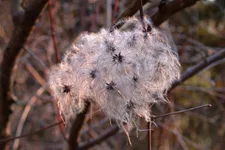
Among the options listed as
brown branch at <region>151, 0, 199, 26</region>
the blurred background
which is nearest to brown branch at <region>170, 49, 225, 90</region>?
brown branch at <region>151, 0, 199, 26</region>

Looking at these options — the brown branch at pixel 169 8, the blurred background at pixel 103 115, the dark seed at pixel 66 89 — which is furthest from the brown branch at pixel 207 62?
the blurred background at pixel 103 115

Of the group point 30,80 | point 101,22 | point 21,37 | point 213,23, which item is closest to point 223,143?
point 213,23

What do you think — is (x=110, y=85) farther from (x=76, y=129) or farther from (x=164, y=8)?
(x=76, y=129)

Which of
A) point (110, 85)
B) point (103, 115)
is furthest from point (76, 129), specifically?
point (103, 115)

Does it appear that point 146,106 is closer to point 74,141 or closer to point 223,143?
point 74,141

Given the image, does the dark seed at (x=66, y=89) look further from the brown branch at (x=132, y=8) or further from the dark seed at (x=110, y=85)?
the brown branch at (x=132, y=8)

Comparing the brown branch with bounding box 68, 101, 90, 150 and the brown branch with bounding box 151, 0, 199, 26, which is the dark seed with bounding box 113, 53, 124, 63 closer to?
the brown branch with bounding box 151, 0, 199, 26
